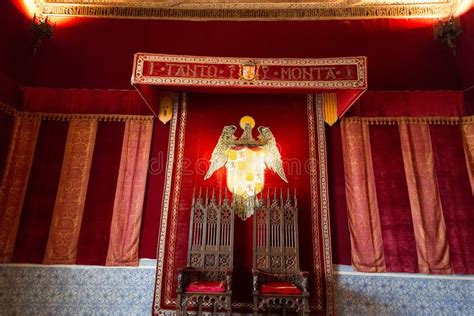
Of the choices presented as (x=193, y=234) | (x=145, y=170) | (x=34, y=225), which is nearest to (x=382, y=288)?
(x=193, y=234)

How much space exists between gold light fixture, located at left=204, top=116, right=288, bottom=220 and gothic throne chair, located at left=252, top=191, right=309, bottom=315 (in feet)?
1.05

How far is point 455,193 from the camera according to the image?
13.7ft

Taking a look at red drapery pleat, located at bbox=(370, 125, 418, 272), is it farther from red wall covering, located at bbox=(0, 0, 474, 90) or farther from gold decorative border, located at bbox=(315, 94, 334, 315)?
red wall covering, located at bbox=(0, 0, 474, 90)

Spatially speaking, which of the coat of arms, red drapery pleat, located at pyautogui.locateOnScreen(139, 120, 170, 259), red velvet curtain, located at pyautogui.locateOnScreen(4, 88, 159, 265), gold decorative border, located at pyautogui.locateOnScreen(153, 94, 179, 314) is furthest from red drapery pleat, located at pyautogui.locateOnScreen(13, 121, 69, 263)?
the coat of arms

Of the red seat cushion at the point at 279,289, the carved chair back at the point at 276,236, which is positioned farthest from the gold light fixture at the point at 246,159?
the red seat cushion at the point at 279,289

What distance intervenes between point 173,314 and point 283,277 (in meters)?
1.39

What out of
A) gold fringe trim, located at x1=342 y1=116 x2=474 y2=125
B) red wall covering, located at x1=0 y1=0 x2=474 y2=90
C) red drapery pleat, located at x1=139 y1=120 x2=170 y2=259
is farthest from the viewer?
red wall covering, located at x1=0 y1=0 x2=474 y2=90

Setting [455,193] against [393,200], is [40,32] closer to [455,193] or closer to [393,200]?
[393,200]

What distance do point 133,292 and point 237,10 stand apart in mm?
4365

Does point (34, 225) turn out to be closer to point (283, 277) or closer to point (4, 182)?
point (4, 182)

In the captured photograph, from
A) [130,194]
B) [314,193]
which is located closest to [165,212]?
[130,194]

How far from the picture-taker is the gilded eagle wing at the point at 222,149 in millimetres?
4387

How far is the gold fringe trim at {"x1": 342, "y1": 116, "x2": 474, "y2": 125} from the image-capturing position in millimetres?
4429

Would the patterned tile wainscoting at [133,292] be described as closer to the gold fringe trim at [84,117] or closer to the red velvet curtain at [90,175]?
the red velvet curtain at [90,175]
